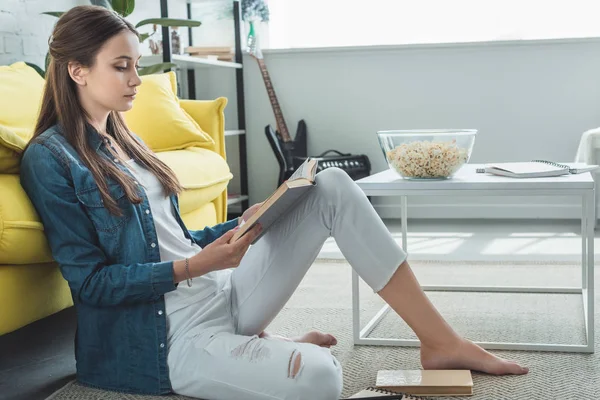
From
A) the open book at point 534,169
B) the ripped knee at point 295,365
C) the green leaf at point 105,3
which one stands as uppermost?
the green leaf at point 105,3

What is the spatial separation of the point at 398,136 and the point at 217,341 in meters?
0.83

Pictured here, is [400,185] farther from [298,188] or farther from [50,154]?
[50,154]

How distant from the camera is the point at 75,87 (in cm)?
160

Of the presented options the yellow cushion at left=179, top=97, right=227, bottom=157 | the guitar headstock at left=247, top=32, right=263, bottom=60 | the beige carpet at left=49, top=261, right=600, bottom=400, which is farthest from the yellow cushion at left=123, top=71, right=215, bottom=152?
the guitar headstock at left=247, top=32, right=263, bottom=60

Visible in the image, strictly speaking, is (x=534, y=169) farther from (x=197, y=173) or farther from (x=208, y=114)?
(x=208, y=114)

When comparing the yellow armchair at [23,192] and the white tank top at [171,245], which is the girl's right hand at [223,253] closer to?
the white tank top at [171,245]

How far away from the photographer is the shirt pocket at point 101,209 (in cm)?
150

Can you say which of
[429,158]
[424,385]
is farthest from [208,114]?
[424,385]

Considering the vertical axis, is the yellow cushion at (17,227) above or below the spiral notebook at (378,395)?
above

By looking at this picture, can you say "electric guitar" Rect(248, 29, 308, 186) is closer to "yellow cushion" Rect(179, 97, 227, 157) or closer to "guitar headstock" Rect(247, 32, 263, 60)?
"guitar headstock" Rect(247, 32, 263, 60)

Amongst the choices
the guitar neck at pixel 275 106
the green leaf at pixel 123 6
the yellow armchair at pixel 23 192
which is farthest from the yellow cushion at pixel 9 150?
the guitar neck at pixel 275 106

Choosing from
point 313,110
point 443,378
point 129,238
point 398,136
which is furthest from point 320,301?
point 313,110

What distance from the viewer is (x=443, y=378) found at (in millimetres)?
1601

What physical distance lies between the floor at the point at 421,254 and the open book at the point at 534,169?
3.49 ft
